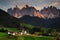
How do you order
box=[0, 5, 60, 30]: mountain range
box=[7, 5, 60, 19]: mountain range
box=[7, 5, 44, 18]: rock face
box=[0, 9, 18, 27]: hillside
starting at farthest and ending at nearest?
box=[0, 9, 18, 27]: hillside, box=[0, 5, 60, 30]: mountain range, box=[7, 5, 60, 19]: mountain range, box=[7, 5, 44, 18]: rock face

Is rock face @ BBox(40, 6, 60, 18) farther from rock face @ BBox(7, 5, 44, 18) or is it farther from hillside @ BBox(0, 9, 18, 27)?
hillside @ BBox(0, 9, 18, 27)

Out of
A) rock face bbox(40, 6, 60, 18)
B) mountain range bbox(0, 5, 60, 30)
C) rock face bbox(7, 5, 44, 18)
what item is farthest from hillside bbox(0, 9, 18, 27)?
rock face bbox(40, 6, 60, 18)

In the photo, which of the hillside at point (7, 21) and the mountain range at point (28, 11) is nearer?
the mountain range at point (28, 11)

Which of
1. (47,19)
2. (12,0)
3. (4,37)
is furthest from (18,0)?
(47,19)

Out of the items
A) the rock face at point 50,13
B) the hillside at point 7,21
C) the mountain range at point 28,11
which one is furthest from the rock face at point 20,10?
the hillside at point 7,21

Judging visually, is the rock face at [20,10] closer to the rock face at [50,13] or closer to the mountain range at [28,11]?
the mountain range at [28,11]

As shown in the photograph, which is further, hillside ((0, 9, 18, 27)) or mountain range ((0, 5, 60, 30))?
hillside ((0, 9, 18, 27))

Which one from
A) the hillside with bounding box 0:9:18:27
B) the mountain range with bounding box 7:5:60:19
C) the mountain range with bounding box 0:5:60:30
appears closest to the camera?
the mountain range with bounding box 7:5:60:19

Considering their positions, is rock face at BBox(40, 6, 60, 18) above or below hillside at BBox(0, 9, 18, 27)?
above

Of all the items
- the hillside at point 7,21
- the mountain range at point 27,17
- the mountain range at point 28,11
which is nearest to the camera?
the mountain range at point 28,11

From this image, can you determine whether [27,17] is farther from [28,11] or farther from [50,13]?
[50,13]

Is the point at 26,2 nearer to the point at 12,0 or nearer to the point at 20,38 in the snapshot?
the point at 12,0

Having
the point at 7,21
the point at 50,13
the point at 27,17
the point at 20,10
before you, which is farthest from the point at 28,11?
the point at 7,21

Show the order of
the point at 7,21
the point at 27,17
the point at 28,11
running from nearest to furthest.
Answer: the point at 27,17
the point at 28,11
the point at 7,21
